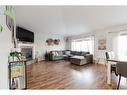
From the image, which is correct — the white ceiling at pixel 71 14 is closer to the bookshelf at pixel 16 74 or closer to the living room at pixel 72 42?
the living room at pixel 72 42

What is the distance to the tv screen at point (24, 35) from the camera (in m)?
6.16

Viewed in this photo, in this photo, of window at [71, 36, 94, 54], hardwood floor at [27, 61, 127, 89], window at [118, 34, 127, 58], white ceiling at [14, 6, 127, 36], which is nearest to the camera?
hardwood floor at [27, 61, 127, 89]

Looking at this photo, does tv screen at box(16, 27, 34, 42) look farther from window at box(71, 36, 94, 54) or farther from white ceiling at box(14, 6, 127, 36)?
window at box(71, 36, 94, 54)

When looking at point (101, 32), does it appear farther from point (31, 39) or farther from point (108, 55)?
point (31, 39)

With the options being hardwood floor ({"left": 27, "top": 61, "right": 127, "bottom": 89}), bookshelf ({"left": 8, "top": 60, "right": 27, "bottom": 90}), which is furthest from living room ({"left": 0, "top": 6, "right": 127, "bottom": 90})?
bookshelf ({"left": 8, "top": 60, "right": 27, "bottom": 90})

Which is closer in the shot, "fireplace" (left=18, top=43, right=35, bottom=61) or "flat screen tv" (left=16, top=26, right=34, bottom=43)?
"flat screen tv" (left=16, top=26, right=34, bottom=43)

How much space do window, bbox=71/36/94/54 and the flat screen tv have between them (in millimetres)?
3707

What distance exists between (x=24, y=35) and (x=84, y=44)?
14.3 ft

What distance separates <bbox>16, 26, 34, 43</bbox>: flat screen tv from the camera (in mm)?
6155

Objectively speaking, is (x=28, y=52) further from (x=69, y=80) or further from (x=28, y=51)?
(x=69, y=80)

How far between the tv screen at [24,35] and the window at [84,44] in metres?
3.71

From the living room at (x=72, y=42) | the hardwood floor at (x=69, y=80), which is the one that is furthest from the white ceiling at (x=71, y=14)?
the hardwood floor at (x=69, y=80)

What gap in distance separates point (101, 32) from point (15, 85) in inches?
242
